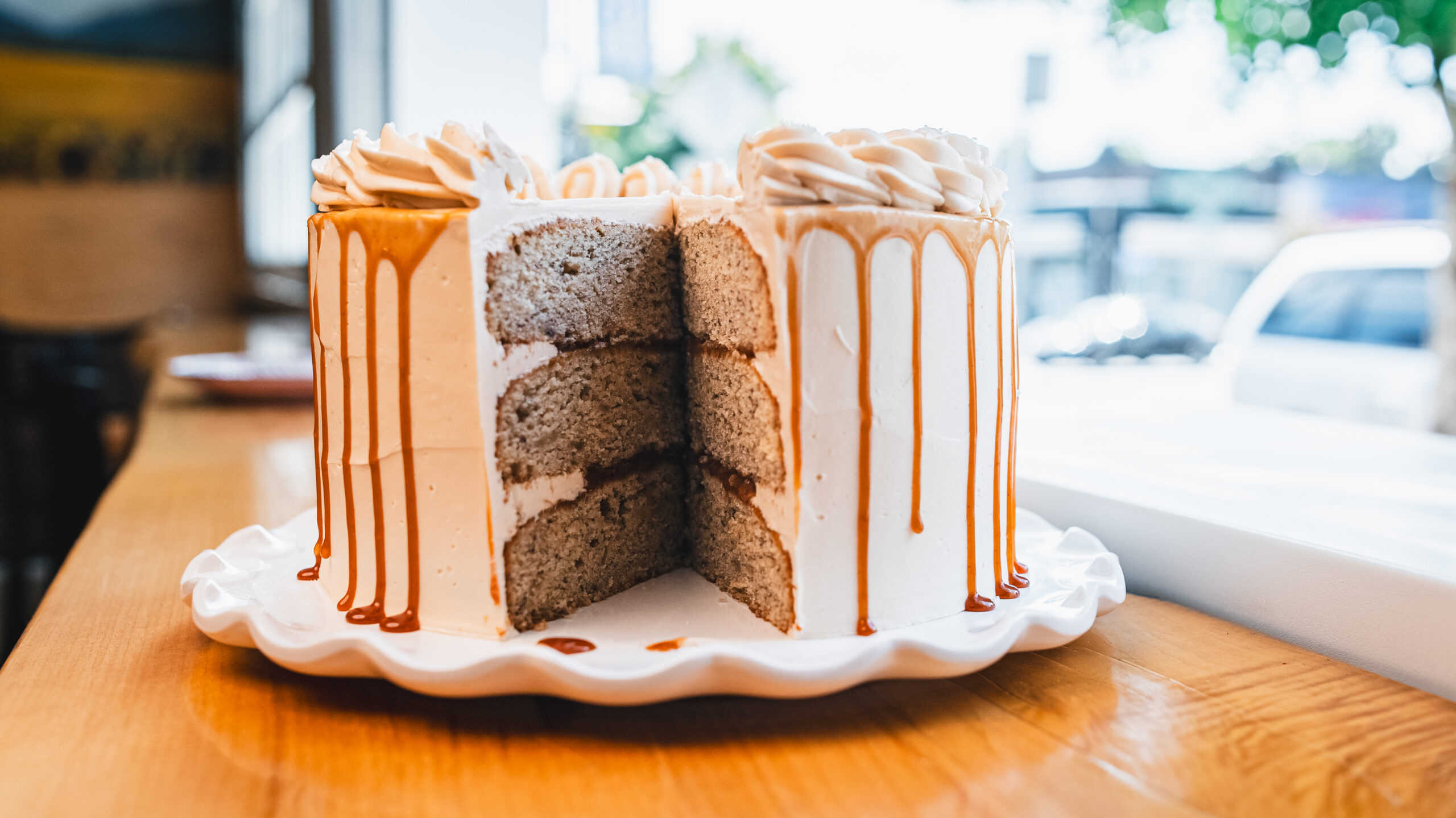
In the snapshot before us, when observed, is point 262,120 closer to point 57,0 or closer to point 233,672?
point 57,0

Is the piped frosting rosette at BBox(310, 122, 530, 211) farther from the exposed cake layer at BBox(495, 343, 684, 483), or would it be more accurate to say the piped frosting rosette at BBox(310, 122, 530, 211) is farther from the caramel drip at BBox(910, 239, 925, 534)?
the caramel drip at BBox(910, 239, 925, 534)

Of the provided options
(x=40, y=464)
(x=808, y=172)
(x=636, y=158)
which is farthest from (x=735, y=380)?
(x=636, y=158)

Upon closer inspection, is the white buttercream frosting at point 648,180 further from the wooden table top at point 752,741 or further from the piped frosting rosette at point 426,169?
the wooden table top at point 752,741

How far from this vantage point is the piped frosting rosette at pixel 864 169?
1.08 m

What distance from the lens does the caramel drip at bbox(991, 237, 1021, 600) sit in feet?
3.99

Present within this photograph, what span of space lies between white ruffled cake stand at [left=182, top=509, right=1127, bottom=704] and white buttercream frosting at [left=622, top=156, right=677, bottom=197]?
701 mm

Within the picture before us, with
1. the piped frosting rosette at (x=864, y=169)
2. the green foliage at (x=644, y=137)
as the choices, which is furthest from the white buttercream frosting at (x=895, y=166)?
the green foliage at (x=644, y=137)

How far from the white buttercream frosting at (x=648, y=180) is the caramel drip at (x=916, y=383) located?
634mm

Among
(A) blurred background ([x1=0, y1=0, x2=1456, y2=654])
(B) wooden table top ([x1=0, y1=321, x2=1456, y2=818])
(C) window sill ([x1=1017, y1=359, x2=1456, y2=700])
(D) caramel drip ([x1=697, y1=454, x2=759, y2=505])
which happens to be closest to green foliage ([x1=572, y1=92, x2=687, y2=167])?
(A) blurred background ([x1=0, y1=0, x2=1456, y2=654])

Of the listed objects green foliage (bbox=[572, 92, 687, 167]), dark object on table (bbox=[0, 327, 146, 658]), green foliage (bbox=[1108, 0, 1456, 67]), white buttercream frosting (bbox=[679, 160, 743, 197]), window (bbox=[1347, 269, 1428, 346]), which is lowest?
dark object on table (bbox=[0, 327, 146, 658])

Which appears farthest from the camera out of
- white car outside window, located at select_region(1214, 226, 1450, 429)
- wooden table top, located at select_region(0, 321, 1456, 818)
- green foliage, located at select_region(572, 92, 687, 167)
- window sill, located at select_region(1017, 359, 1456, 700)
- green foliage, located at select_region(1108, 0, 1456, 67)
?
green foliage, located at select_region(572, 92, 687, 167)

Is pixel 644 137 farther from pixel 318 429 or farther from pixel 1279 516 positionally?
pixel 1279 516

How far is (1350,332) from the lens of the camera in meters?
4.37

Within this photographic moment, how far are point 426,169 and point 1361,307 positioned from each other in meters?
4.70
